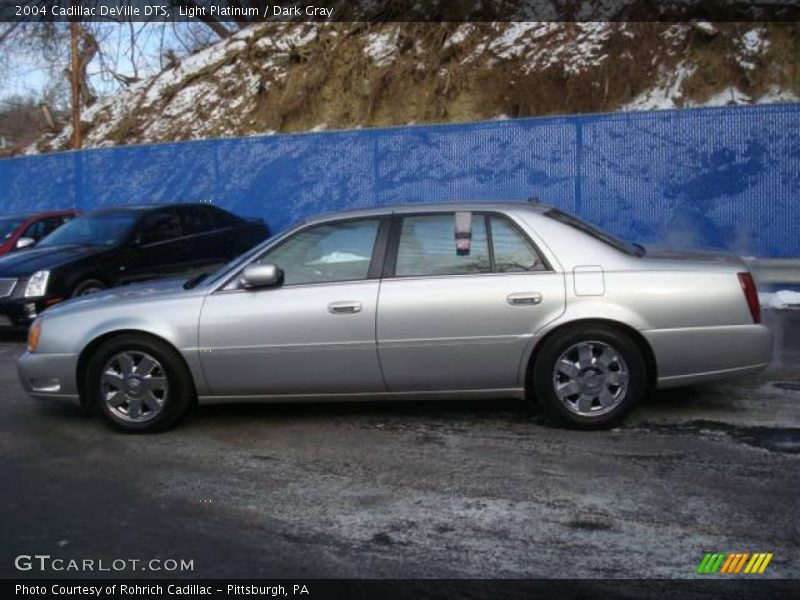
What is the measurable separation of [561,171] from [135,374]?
27.2 ft

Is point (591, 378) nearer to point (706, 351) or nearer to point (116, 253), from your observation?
point (706, 351)

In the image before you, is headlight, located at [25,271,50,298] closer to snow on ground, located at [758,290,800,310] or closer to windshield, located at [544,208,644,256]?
windshield, located at [544,208,644,256]

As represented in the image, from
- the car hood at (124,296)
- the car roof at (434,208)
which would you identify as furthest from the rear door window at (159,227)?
the car roof at (434,208)

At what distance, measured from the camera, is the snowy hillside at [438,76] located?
1532 cm

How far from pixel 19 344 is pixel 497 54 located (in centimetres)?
1193

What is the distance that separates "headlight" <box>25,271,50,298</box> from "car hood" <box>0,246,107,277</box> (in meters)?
0.09

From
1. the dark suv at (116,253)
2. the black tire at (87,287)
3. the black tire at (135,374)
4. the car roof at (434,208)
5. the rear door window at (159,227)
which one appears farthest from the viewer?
the rear door window at (159,227)

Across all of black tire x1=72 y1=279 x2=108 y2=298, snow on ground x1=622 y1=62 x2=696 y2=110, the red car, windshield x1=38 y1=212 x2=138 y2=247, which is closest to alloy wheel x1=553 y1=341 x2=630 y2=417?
black tire x1=72 y1=279 x2=108 y2=298

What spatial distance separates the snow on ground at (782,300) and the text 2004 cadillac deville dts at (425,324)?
5074 millimetres

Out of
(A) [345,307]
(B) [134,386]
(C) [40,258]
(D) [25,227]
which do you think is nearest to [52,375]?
(B) [134,386]

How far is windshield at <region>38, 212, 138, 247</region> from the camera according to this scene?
10234 millimetres

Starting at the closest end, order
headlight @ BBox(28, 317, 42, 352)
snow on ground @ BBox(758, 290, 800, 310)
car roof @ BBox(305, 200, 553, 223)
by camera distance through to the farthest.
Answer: car roof @ BBox(305, 200, 553, 223) < headlight @ BBox(28, 317, 42, 352) < snow on ground @ BBox(758, 290, 800, 310)

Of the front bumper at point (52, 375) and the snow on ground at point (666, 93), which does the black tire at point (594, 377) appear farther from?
the snow on ground at point (666, 93)

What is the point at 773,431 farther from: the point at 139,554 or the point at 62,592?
the point at 62,592
